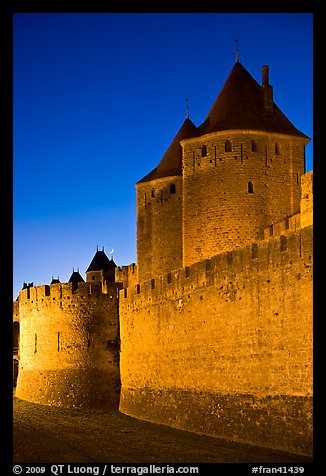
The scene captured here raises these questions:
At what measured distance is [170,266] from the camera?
105 ft

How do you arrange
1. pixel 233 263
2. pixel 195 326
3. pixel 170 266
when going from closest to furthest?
pixel 233 263
pixel 195 326
pixel 170 266

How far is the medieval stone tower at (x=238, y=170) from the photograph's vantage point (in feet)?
91.3

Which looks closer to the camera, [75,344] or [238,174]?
[238,174]

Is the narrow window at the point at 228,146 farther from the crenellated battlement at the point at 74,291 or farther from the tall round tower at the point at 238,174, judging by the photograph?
the crenellated battlement at the point at 74,291

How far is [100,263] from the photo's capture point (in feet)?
180

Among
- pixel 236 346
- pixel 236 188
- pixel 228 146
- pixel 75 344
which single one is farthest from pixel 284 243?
pixel 75 344

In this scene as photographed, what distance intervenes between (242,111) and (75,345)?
921 centimetres

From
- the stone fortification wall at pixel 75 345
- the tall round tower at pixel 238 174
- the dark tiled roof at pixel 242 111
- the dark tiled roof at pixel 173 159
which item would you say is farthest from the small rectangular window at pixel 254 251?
the dark tiled roof at pixel 173 159

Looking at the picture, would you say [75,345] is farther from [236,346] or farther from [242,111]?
[236,346]
